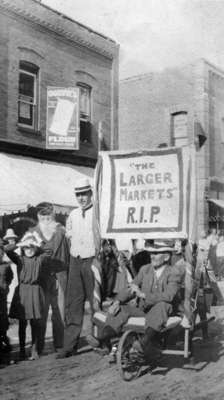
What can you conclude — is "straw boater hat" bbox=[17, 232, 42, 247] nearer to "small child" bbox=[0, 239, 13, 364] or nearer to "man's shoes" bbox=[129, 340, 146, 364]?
"small child" bbox=[0, 239, 13, 364]

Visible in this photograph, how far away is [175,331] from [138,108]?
760 inches

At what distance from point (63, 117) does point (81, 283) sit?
29.1ft

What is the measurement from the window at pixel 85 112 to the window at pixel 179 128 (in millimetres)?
7123

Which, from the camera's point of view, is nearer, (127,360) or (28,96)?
(127,360)

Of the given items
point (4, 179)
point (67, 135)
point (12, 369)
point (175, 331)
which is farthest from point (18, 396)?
point (67, 135)

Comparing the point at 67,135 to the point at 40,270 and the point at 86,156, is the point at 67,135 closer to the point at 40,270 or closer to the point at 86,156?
the point at 86,156

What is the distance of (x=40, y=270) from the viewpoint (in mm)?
6762

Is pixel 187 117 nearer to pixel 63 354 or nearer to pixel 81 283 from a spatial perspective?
pixel 81 283

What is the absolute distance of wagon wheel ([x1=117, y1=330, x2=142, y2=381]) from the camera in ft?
18.2

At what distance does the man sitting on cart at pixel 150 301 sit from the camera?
5713 millimetres

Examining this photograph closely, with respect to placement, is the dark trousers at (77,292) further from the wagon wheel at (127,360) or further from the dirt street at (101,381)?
the wagon wheel at (127,360)

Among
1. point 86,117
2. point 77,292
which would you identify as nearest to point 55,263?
point 77,292

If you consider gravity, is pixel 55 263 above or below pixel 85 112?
below

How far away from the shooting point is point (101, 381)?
567 centimetres
